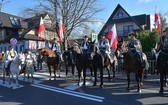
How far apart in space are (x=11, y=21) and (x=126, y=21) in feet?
81.2

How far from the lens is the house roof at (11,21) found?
61644 millimetres

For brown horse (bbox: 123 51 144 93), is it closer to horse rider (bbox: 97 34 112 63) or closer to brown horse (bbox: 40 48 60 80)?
horse rider (bbox: 97 34 112 63)

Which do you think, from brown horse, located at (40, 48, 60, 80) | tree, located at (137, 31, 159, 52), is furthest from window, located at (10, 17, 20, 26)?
brown horse, located at (40, 48, 60, 80)

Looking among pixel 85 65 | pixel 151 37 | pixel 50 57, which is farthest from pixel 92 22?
pixel 85 65

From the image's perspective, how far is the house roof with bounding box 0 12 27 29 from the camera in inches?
2427

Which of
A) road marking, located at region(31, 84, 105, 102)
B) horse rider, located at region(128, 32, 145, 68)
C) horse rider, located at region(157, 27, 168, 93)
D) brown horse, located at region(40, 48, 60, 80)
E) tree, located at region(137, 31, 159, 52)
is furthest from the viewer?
tree, located at region(137, 31, 159, 52)

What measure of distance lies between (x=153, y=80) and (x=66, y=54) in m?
5.25

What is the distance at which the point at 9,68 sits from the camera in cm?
1827

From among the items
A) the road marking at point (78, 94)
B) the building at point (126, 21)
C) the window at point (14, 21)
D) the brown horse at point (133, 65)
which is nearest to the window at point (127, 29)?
the building at point (126, 21)

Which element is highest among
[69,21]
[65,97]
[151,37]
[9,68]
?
[69,21]

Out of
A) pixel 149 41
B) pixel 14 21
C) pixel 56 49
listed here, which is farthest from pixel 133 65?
pixel 14 21

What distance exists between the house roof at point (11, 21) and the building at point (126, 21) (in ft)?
60.3

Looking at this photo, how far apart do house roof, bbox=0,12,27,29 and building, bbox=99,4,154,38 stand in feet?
60.3

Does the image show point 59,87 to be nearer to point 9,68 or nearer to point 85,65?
point 85,65
